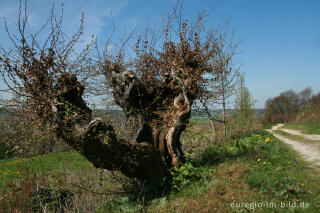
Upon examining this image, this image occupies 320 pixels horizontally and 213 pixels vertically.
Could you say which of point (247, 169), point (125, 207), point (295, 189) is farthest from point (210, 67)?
point (125, 207)

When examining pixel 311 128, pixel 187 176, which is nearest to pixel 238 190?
pixel 187 176

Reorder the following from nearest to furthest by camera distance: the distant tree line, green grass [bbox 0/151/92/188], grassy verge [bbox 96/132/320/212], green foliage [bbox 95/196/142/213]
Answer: grassy verge [bbox 96/132/320/212], green foliage [bbox 95/196/142/213], green grass [bbox 0/151/92/188], the distant tree line

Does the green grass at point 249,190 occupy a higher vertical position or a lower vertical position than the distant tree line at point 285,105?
lower

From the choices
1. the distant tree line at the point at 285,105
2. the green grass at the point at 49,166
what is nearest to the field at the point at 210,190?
the green grass at the point at 49,166

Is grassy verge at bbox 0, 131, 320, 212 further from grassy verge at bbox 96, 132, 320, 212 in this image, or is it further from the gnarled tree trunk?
the gnarled tree trunk

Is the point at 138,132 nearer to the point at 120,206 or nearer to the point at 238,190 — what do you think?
the point at 120,206

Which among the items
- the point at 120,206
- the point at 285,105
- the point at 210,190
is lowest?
the point at 120,206

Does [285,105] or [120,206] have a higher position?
[285,105]

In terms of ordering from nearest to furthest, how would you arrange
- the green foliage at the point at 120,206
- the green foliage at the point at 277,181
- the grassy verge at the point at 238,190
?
1. the grassy verge at the point at 238,190
2. the green foliage at the point at 277,181
3. the green foliage at the point at 120,206

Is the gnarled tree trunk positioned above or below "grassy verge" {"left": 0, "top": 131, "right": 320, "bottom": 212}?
above

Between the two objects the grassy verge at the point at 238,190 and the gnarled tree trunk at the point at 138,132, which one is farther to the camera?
the gnarled tree trunk at the point at 138,132

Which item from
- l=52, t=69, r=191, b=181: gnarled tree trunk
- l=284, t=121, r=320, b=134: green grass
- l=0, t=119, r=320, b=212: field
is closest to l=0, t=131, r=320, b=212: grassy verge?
l=0, t=119, r=320, b=212: field

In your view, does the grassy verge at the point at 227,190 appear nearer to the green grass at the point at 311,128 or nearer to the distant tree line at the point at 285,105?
the green grass at the point at 311,128

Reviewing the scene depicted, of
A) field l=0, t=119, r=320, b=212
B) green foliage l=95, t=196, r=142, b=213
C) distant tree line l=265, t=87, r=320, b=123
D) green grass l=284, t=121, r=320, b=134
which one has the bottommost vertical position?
green foliage l=95, t=196, r=142, b=213
